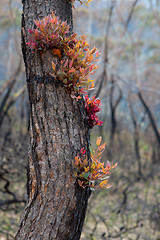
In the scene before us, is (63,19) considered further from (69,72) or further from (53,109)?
(53,109)

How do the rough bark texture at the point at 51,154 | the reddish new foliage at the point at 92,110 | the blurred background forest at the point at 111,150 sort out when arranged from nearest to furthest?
the rough bark texture at the point at 51,154
the reddish new foliage at the point at 92,110
the blurred background forest at the point at 111,150

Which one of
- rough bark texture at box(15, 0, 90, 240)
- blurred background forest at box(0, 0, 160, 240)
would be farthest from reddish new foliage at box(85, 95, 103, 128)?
blurred background forest at box(0, 0, 160, 240)

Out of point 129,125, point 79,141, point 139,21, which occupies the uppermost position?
point 139,21

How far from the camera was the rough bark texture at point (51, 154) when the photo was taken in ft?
4.04

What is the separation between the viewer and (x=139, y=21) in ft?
73.9

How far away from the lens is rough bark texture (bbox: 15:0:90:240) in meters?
1.23

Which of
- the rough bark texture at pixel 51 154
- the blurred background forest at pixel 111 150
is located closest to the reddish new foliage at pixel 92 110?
the rough bark texture at pixel 51 154

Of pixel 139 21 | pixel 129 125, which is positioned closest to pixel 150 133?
pixel 129 125

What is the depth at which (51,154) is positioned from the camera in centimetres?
126

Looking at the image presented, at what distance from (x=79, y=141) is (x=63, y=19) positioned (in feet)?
2.23

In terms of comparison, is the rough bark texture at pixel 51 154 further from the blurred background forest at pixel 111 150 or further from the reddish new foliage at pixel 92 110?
the blurred background forest at pixel 111 150

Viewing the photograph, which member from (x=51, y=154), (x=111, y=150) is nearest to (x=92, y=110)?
(x=51, y=154)

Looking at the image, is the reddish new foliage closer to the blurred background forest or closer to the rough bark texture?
the rough bark texture

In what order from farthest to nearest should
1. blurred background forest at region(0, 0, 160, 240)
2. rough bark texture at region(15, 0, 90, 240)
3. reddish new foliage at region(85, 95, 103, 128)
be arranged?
blurred background forest at region(0, 0, 160, 240)
reddish new foliage at region(85, 95, 103, 128)
rough bark texture at region(15, 0, 90, 240)
